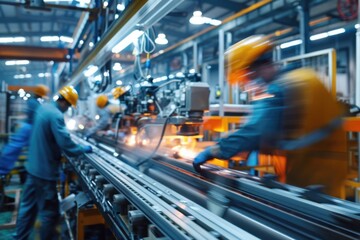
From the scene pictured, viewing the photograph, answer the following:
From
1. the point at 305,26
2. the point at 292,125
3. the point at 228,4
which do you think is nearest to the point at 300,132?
the point at 292,125

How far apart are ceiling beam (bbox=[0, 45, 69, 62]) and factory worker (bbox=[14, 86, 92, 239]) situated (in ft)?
13.2

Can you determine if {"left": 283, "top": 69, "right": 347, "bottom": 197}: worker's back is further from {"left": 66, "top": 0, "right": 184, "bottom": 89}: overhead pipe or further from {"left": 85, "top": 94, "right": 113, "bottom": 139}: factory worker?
{"left": 85, "top": 94, "right": 113, "bottom": 139}: factory worker

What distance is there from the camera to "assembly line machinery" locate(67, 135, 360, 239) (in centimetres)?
134

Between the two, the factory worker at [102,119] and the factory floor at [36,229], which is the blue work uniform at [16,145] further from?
the factory worker at [102,119]

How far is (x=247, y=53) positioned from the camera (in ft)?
6.97

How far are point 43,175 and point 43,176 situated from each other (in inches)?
0.4

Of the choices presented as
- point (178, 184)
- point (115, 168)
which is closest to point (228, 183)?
point (178, 184)

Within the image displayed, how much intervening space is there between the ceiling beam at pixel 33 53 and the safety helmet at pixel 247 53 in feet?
18.8

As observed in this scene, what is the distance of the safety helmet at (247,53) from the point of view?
2113mm

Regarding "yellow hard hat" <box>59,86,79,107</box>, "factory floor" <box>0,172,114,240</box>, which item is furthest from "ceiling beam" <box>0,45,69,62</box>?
"yellow hard hat" <box>59,86,79,107</box>

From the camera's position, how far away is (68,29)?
547 inches

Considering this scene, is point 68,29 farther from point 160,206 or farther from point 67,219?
point 160,206

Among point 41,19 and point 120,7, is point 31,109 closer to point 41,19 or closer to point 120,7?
point 120,7

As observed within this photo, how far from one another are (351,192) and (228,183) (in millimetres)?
3860
